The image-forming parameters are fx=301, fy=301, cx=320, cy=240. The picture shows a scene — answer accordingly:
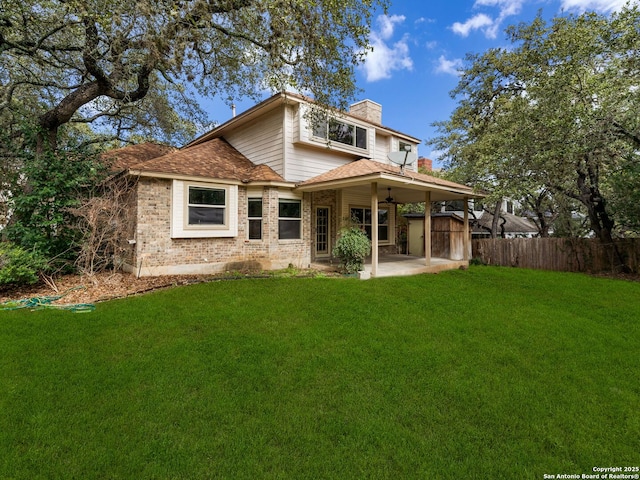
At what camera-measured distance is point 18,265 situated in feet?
22.4

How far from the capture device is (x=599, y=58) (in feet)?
32.7

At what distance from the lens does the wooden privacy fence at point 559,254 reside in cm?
1155

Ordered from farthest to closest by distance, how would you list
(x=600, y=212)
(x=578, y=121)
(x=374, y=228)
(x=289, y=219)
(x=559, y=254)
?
(x=559, y=254), (x=600, y=212), (x=289, y=219), (x=578, y=121), (x=374, y=228)

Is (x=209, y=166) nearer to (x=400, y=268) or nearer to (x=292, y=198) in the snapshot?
(x=292, y=198)

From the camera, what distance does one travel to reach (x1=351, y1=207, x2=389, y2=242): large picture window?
1346 cm

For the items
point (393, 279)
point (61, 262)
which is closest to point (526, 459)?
point (393, 279)

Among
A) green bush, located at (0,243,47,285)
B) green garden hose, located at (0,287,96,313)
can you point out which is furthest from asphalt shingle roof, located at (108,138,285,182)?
green garden hose, located at (0,287,96,313)

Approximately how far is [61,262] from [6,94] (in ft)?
22.2

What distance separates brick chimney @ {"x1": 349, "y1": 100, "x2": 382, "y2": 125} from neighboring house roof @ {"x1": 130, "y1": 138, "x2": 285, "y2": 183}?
18.8 ft

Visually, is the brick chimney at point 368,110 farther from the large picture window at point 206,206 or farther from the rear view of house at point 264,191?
the large picture window at point 206,206

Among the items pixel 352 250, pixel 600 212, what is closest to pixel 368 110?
pixel 352 250

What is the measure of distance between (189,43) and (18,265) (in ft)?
22.3

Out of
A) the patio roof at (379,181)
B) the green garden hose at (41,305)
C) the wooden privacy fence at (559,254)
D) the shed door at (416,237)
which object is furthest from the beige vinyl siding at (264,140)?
the wooden privacy fence at (559,254)

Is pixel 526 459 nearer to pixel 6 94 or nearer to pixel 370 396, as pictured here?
pixel 370 396
